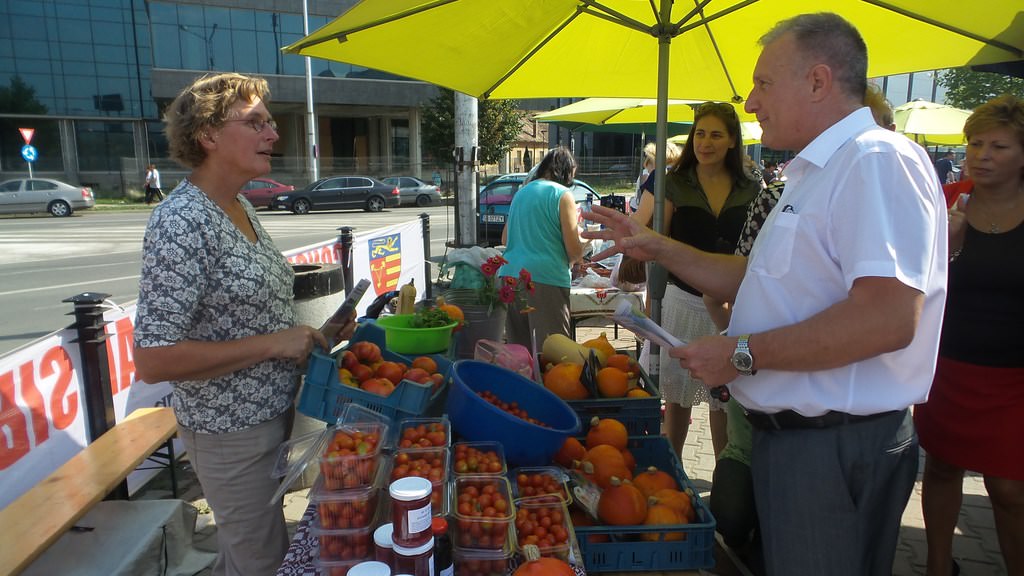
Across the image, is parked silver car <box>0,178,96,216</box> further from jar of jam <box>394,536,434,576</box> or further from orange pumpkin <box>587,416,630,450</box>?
jar of jam <box>394,536,434,576</box>

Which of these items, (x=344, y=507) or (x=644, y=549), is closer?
(x=344, y=507)

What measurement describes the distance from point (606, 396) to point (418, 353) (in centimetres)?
81

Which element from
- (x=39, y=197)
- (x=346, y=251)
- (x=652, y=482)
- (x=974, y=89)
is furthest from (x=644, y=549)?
(x=974, y=89)

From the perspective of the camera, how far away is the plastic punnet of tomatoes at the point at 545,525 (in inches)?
61.8

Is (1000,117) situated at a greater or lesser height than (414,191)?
greater

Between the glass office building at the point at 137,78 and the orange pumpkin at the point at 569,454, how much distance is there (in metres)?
34.8

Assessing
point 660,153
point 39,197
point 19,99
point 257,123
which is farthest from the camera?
point 19,99

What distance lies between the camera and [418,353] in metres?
2.59

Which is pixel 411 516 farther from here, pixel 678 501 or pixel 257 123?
pixel 257 123

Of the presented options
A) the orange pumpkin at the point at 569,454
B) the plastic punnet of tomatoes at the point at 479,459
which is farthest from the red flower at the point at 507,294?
the plastic punnet of tomatoes at the point at 479,459

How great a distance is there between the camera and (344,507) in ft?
5.04

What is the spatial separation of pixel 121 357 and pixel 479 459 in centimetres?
280

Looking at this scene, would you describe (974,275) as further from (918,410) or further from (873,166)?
(873,166)

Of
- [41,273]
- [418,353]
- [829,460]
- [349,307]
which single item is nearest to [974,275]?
[829,460]
